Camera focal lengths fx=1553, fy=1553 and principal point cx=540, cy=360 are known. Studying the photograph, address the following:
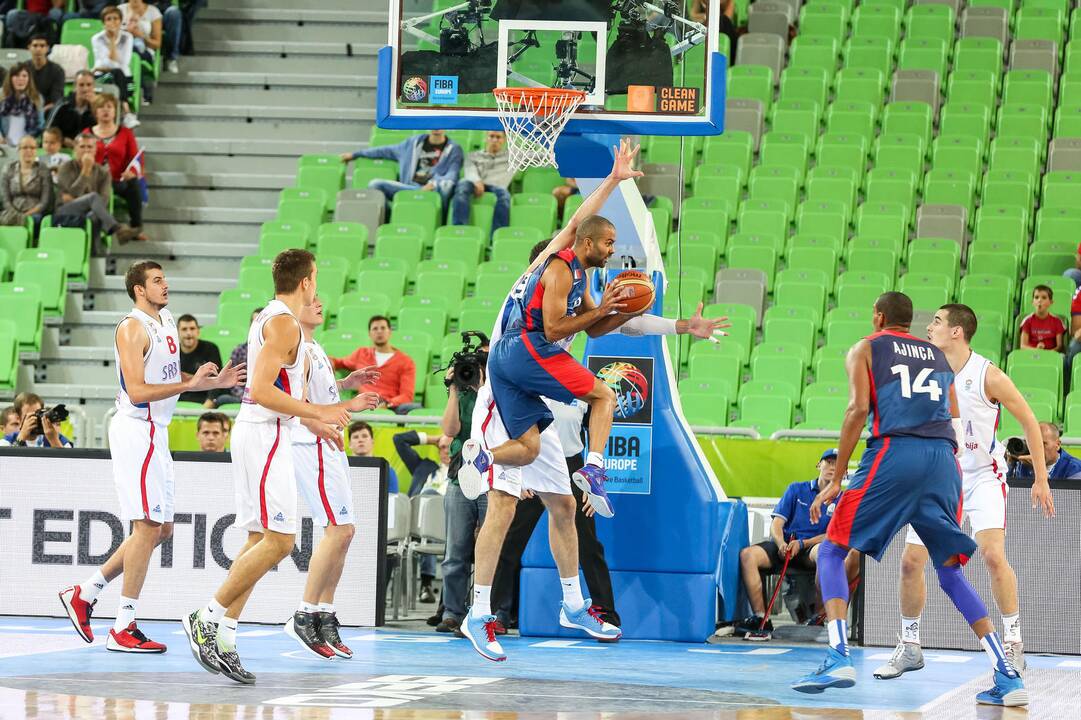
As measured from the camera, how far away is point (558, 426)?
408 inches

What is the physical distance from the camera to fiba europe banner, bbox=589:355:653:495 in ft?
34.9

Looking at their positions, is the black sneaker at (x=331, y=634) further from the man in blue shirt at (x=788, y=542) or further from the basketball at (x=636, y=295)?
the man in blue shirt at (x=788, y=542)

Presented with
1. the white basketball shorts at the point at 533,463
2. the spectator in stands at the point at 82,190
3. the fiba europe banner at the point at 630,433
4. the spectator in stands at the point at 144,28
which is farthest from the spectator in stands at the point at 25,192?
the white basketball shorts at the point at 533,463

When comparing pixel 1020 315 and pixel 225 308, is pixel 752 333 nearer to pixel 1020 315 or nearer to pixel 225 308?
pixel 1020 315

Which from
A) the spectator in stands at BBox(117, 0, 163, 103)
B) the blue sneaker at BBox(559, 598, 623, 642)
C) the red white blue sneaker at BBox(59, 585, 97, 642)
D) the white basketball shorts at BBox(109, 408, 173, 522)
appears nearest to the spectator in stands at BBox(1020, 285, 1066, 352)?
the blue sneaker at BBox(559, 598, 623, 642)

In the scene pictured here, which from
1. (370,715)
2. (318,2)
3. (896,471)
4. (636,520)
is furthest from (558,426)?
(318,2)

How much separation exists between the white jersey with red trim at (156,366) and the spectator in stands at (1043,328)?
29.7 feet

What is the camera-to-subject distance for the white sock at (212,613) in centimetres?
765

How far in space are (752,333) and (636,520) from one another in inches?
223

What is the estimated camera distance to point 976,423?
9.18m

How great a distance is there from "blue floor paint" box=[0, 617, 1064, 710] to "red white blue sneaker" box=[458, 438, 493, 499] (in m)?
0.98

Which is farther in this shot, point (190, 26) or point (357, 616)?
point (190, 26)

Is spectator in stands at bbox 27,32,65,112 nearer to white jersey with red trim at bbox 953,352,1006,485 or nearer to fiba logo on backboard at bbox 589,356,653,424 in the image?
fiba logo on backboard at bbox 589,356,653,424

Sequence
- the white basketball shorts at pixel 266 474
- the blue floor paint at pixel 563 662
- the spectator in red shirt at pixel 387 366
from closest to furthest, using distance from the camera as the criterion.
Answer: the white basketball shorts at pixel 266 474 → the blue floor paint at pixel 563 662 → the spectator in red shirt at pixel 387 366
